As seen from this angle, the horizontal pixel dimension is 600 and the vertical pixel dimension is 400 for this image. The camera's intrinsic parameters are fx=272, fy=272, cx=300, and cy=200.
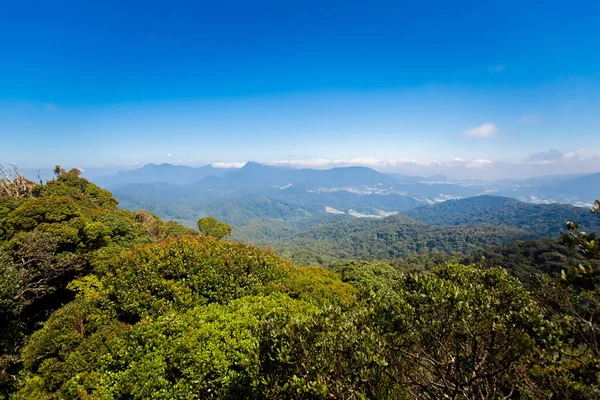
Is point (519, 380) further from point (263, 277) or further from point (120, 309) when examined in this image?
point (120, 309)

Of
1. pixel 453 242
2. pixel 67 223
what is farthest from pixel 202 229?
pixel 453 242

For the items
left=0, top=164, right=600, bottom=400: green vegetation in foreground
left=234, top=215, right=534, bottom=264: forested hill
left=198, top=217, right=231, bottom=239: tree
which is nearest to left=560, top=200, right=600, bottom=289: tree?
left=0, top=164, right=600, bottom=400: green vegetation in foreground

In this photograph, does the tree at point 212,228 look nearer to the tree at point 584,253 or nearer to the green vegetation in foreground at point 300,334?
the green vegetation in foreground at point 300,334

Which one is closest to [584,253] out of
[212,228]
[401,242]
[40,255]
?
[40,255]

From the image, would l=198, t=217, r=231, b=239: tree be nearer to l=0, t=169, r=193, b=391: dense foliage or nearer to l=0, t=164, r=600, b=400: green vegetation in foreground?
l=0, t=169, r=193, b=391: dense foliage

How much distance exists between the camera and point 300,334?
4883 millimetres

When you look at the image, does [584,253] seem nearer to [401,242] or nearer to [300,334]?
[300,334]

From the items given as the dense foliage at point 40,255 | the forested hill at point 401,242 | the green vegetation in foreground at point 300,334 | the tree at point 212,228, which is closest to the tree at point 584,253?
the green vegetation in foreground at point 300,334

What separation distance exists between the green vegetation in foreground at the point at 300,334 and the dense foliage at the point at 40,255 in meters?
0.25

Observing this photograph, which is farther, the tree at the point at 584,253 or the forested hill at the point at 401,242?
the forested hill at the point at 401,242

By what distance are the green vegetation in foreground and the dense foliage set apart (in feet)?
0.83

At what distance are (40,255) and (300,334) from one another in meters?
15.3

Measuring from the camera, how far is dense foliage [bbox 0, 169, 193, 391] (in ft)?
35.6

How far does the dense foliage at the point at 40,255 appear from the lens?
35.6ft
